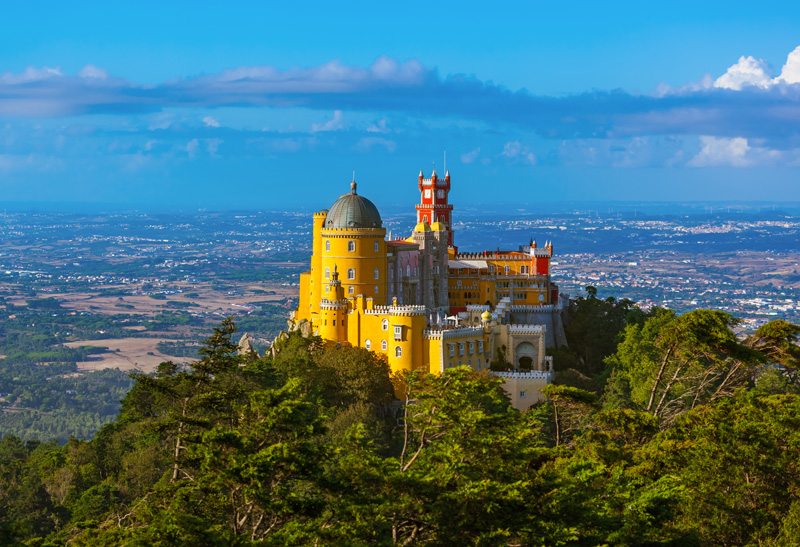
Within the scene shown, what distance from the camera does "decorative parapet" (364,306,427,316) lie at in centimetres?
7456

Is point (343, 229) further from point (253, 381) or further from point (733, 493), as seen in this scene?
point (733, 493)

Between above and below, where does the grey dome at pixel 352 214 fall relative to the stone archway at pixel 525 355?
above

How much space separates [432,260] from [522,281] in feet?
32.3

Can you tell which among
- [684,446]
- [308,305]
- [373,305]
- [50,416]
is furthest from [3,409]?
[684,446]

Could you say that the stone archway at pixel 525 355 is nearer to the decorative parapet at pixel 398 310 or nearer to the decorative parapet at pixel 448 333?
the decorative parapet at pixel 448 333

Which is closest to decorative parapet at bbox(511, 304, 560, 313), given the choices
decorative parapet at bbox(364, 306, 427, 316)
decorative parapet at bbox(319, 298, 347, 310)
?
decorative parapet at bbox(364, 306, 427, 316)

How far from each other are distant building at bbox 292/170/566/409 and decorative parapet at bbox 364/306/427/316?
73 mm

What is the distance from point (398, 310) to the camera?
75.1 metres

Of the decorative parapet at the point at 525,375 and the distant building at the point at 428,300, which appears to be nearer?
the decorative parapet at the point at 525,375

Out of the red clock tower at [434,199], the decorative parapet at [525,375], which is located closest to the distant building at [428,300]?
the decorative parapet at [525,375]

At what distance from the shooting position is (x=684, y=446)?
46875 mm

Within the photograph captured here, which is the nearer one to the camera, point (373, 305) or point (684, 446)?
point (684, 446)

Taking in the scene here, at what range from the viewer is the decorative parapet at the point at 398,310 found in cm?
7456

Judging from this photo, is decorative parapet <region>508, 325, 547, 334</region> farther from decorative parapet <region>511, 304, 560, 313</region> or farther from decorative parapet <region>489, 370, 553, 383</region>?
decorative parapet <region>511, 304, 560, 313</region>
